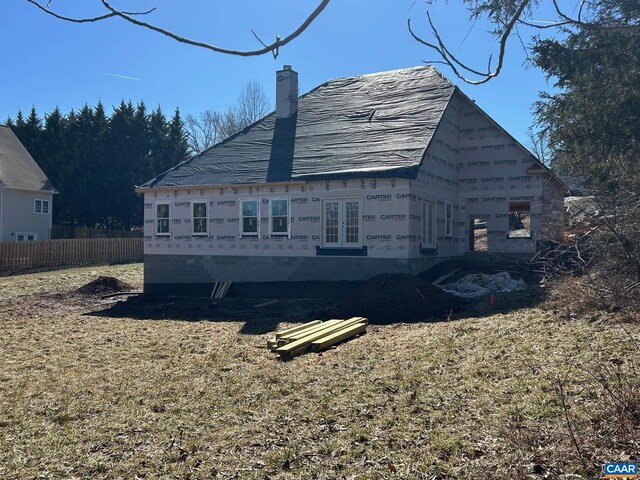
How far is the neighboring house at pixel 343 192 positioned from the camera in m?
18.3

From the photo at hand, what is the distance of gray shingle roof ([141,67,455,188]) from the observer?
737 inches

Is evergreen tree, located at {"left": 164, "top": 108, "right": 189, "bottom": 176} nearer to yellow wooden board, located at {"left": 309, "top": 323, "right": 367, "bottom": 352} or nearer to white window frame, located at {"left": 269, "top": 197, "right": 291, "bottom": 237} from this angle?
white window frame, located at {"left": 269, "top": 197, "right": 291, "bottom": 237}

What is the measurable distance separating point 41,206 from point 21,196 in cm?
208

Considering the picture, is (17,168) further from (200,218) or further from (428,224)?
(428,224)

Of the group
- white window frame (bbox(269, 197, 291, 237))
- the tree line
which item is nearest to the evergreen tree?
the tree line

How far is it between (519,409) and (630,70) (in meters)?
12.8

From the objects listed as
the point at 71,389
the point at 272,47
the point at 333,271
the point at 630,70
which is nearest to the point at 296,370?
the point at 71,389

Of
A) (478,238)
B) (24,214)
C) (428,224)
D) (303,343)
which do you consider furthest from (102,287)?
(478,238)

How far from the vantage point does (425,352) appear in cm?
955

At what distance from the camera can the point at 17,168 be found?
1539 inches

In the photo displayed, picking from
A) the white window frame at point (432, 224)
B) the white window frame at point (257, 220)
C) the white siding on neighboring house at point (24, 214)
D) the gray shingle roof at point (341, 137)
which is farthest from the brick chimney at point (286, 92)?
the white siding on neighboring house at point (24, 214)

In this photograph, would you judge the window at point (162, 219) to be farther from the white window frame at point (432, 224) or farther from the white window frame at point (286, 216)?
the white window frame at point (432, 224)

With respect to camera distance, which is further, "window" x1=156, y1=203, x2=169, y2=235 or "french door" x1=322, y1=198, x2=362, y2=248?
"window" x1=156, y1=203, x2=169, y2=235

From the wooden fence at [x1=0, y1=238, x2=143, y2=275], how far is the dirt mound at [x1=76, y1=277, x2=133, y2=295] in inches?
360
